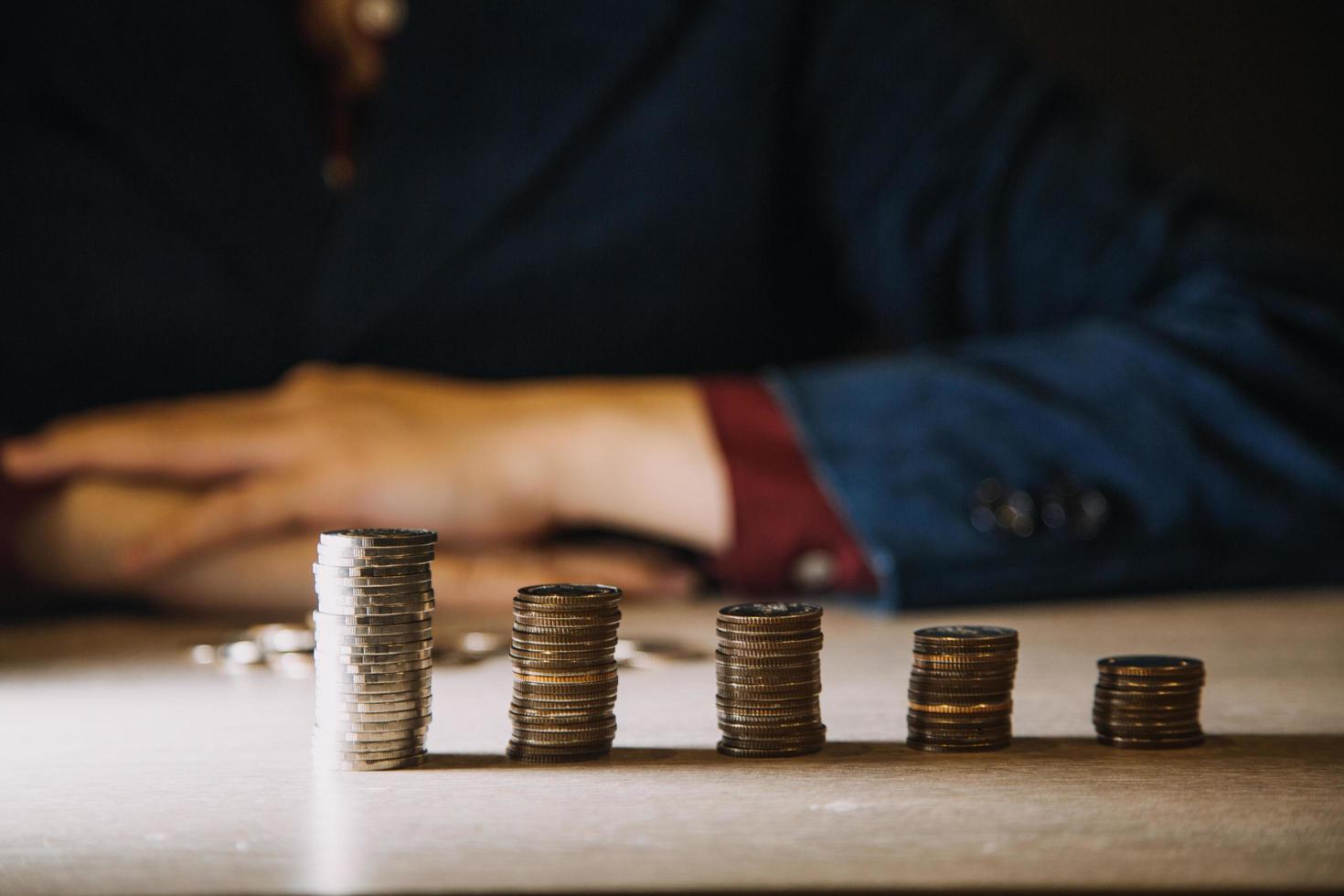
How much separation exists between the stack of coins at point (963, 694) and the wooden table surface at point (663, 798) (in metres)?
0.02

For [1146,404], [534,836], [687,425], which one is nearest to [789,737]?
[534,836]

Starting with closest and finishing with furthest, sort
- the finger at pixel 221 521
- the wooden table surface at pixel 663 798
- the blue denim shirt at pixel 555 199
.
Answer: the wooden table surface at pixel 663 798
the finger at pixel 221 521
the blue denim shirt at pixel 555 199

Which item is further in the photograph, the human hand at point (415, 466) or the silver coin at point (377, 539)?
the human hand at point (415, 466)

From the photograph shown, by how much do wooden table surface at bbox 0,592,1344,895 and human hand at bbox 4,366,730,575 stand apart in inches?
15.7

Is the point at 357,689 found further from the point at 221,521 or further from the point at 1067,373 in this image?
the point at 1067,373

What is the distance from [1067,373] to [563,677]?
940 mm

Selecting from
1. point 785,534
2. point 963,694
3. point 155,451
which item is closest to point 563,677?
point 963,694

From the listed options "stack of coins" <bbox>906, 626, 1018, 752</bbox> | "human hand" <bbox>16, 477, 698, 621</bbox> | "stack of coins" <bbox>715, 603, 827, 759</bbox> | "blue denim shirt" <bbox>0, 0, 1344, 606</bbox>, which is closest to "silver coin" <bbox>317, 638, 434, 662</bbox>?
"stack of coins" <bbox>715, 603, 827, 759</bbox>

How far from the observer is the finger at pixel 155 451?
153cm

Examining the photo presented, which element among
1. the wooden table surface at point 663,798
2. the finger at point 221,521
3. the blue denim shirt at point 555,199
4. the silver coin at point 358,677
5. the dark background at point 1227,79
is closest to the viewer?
the wooden table surface at point 663,798

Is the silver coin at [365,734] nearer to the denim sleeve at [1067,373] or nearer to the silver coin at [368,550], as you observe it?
the silver coin at [368,550]

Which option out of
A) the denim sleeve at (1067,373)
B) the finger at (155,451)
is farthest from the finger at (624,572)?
the finger at (155,451)

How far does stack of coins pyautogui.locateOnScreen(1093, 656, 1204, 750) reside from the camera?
82cm

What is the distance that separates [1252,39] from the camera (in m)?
3.15
